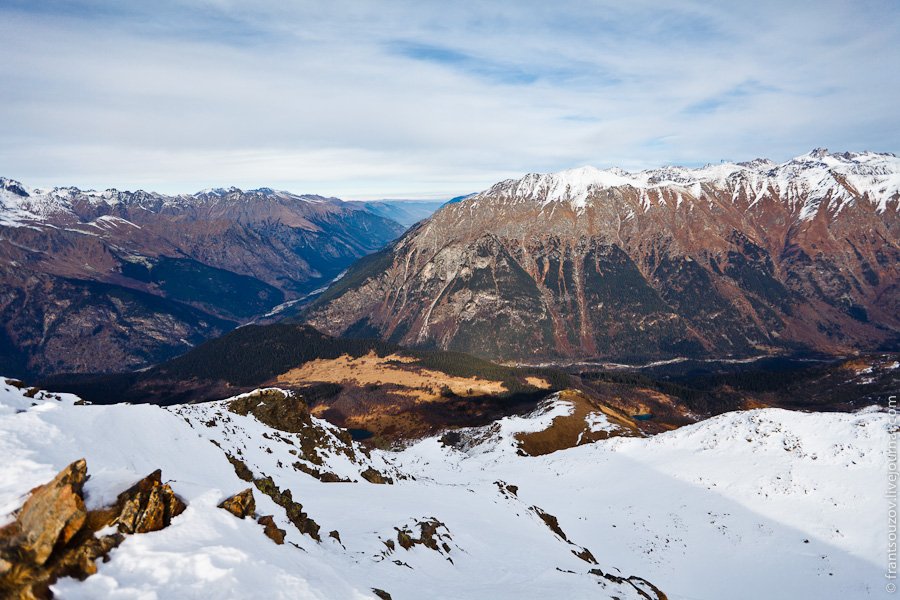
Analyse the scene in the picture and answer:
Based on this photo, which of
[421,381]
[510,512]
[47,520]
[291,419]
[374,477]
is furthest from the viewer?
[421,381]

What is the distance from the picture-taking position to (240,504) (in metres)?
19.1

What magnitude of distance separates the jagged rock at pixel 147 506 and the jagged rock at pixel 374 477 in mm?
30491

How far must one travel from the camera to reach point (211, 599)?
13.3 meters

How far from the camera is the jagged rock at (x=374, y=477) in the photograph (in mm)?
45500

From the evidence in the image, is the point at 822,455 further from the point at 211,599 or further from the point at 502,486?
the point at 211,599

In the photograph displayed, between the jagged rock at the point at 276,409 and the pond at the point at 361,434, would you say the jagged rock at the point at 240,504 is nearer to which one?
the jagged rock at the point at 276,409

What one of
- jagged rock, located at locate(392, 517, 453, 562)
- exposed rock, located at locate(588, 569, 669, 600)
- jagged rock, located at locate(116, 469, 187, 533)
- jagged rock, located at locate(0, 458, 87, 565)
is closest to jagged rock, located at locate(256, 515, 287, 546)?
jagged rock, located at locate(116, 469, 187, 533)

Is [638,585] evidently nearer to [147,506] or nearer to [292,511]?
[292,511]

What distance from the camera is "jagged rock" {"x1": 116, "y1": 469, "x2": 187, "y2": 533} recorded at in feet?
49.3

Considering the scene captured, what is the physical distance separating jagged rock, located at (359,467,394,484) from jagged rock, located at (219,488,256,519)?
27090mm

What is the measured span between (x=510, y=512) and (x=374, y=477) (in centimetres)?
1349

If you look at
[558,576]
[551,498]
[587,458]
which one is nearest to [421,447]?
[587,458]

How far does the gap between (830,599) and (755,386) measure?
19328 centimetres

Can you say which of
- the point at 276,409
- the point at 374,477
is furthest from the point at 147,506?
the point at 276,409
